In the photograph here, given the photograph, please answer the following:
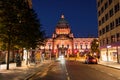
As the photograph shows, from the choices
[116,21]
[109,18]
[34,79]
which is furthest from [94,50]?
[34,79]

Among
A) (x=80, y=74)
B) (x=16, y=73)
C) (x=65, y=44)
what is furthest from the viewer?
(x=65, y=44)

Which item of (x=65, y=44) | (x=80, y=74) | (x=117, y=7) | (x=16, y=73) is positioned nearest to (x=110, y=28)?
(x=117, y=7)

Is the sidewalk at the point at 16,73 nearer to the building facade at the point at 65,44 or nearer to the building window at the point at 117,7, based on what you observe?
the building window at the point at 117,7

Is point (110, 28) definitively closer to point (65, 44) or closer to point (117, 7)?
point (117, 7)

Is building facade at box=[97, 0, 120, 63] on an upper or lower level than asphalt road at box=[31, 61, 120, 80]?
upper

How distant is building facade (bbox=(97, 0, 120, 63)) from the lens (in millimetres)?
58656

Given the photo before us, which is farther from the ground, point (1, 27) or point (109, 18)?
point (109, 18)

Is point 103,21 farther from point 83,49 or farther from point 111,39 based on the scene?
point 83,49

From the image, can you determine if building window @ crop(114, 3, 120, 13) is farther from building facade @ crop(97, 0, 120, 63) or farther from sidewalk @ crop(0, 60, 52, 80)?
sidewalk @ crop(0, 60, 52, 80)

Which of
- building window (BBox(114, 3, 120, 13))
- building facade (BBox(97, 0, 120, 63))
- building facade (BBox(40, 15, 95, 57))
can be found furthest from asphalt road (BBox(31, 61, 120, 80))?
building facade (BBox(40, 15, 95, 57))

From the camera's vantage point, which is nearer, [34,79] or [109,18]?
[34,79]

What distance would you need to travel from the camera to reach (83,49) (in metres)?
187

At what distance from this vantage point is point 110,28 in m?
66.9

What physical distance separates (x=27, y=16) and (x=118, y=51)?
28720 millimetres
